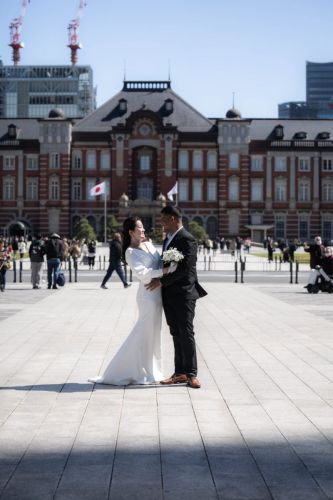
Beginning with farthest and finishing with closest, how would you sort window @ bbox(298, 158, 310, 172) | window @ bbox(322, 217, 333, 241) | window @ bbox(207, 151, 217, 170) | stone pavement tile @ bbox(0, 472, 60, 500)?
window @ bbox(322, 217, 333, 241) < window @ bbox(298, 158, 310, 172) < window @ bbox(207, 151, 217, 170) < stone pavement tile @ bbox(0, 472, 60, 500)

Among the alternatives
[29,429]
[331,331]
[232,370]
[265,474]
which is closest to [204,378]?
[232,370]

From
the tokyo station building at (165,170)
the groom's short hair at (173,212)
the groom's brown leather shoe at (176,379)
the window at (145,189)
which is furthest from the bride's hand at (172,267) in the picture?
the window at (145,189)

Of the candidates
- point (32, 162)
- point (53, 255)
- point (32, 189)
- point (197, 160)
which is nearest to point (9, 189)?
point (32, 189)

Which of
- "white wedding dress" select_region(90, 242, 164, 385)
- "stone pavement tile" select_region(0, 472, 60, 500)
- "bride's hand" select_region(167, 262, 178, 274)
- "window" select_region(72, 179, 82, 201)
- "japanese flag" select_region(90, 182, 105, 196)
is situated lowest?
"stone pavement tile" select_region(0, 472, 60, 500)

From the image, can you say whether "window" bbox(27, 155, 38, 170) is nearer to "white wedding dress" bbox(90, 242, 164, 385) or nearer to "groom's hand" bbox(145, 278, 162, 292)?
"white wedding dress" bbox(90, 242, 164, 385)

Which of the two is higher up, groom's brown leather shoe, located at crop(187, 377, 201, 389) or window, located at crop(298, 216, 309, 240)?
window, located at crop(298, 216, 309, 240)

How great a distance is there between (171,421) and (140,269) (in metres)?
1.94

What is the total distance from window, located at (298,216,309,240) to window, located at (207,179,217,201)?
860cm

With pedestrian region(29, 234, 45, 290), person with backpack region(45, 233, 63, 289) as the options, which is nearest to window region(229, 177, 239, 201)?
pedestrian region(29, 234, 45, 290)

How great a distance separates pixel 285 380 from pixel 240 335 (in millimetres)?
3949

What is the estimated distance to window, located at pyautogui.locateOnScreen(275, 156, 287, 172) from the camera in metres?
77.8

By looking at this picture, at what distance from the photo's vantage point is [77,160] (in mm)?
77000

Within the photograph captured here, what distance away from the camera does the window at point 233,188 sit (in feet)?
253

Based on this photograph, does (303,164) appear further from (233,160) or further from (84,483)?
(84,483)
